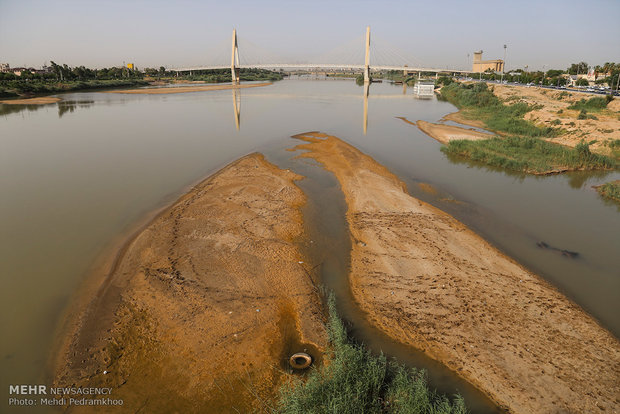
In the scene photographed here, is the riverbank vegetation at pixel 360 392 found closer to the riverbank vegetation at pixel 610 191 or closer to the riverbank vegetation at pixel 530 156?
the riverbank vegetation at pixel 610 191

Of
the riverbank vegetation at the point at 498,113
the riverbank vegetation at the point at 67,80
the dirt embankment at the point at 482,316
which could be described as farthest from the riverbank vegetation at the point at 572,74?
the riverbank vegetation at the point at 67,80

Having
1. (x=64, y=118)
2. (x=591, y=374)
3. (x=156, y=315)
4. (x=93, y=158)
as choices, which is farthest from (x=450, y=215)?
(x=64, y=118)

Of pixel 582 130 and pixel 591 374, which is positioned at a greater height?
pixel 582 130

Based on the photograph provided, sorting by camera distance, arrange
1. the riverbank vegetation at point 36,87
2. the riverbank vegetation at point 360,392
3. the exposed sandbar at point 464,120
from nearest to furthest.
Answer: the riverbank vegetation at point 360,392 → the exposed sandbar at point 464,120 → the riverbank vegetation at point 36,87

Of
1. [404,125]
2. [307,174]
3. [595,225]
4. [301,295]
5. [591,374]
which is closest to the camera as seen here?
[591,374]

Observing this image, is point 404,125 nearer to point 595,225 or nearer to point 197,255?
point 595,225

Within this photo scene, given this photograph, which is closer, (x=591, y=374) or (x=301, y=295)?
(x=591, y=374)

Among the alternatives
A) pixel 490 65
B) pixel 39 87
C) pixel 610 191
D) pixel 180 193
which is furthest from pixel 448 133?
pixel 490 65
